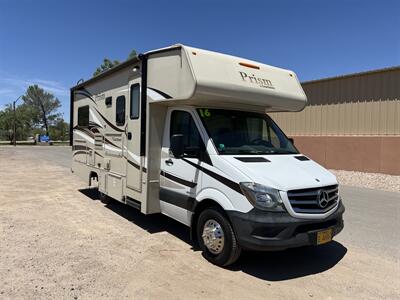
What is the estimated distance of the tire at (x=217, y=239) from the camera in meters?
4.90

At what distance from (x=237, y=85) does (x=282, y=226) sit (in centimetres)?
230

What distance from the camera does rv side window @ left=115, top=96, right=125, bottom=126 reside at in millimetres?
7487

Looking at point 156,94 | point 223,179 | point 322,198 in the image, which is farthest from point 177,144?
point 322,198

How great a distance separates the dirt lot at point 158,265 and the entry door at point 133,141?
2.98 ft

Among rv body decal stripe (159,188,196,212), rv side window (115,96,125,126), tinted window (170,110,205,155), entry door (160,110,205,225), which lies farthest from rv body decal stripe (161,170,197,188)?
rv side window (115,96,125,126)

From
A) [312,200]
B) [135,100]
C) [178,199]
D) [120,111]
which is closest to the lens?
[312,200]

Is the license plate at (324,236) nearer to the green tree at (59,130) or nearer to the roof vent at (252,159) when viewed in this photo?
the roof vent at (252,159)

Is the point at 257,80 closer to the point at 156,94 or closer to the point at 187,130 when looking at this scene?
the point at 187,130

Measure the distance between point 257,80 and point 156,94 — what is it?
1676 millimetres

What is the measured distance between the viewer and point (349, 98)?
53.7 feet

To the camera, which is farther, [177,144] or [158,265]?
[177,144]

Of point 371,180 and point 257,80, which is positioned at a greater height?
point 257,80

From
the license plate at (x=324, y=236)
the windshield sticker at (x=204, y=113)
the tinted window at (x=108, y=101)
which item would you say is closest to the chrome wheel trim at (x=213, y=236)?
the license plate at (x=324, y=236)

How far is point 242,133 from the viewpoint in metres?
5.90
